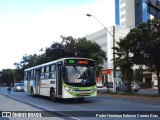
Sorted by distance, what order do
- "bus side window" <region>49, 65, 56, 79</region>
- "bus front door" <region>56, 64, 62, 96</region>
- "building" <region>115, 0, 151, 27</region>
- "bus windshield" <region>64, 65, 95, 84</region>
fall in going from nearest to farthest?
"bus windshield" <region>64, 65, 95, 84</region>
"bus front door" <region>56, 64, 62, 96</region>
"bus side window" <region>49, 65, 56, 79</region>
"building" <region>115, 0, 151, 27</region>

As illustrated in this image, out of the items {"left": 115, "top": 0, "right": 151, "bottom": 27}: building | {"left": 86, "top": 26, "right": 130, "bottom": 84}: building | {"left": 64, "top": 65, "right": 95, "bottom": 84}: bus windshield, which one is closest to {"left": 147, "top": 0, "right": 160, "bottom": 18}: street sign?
{"left": 64, "top": 65, "right": 95, "bottom": 84}: bus windshield

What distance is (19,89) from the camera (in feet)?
194

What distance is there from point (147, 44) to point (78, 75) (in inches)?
456

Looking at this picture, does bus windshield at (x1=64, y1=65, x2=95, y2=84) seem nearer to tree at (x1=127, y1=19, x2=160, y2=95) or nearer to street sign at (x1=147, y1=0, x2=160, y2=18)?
tree at (x1=127, y1=19, x2=160, y2=95)

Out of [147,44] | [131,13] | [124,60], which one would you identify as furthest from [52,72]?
[131,13]

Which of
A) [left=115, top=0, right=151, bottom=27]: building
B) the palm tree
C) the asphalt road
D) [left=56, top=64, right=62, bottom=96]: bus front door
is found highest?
[left=115, top=0, right=151, bottom=27]: building

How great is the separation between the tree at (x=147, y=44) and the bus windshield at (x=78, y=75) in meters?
10.3

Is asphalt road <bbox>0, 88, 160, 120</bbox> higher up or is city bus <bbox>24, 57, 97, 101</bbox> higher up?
city bus <bbox>24, 57, 97, 101</bbox>

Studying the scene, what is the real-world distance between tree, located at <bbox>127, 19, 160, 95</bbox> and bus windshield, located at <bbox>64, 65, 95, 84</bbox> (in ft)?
33.7

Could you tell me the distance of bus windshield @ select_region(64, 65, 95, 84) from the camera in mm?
24828

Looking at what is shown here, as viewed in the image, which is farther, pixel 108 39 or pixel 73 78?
pixel 108 39

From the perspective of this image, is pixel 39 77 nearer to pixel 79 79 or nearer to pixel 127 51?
pixel 79 79

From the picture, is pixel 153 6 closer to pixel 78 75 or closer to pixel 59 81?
pixel 78 75

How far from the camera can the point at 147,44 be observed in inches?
1341
